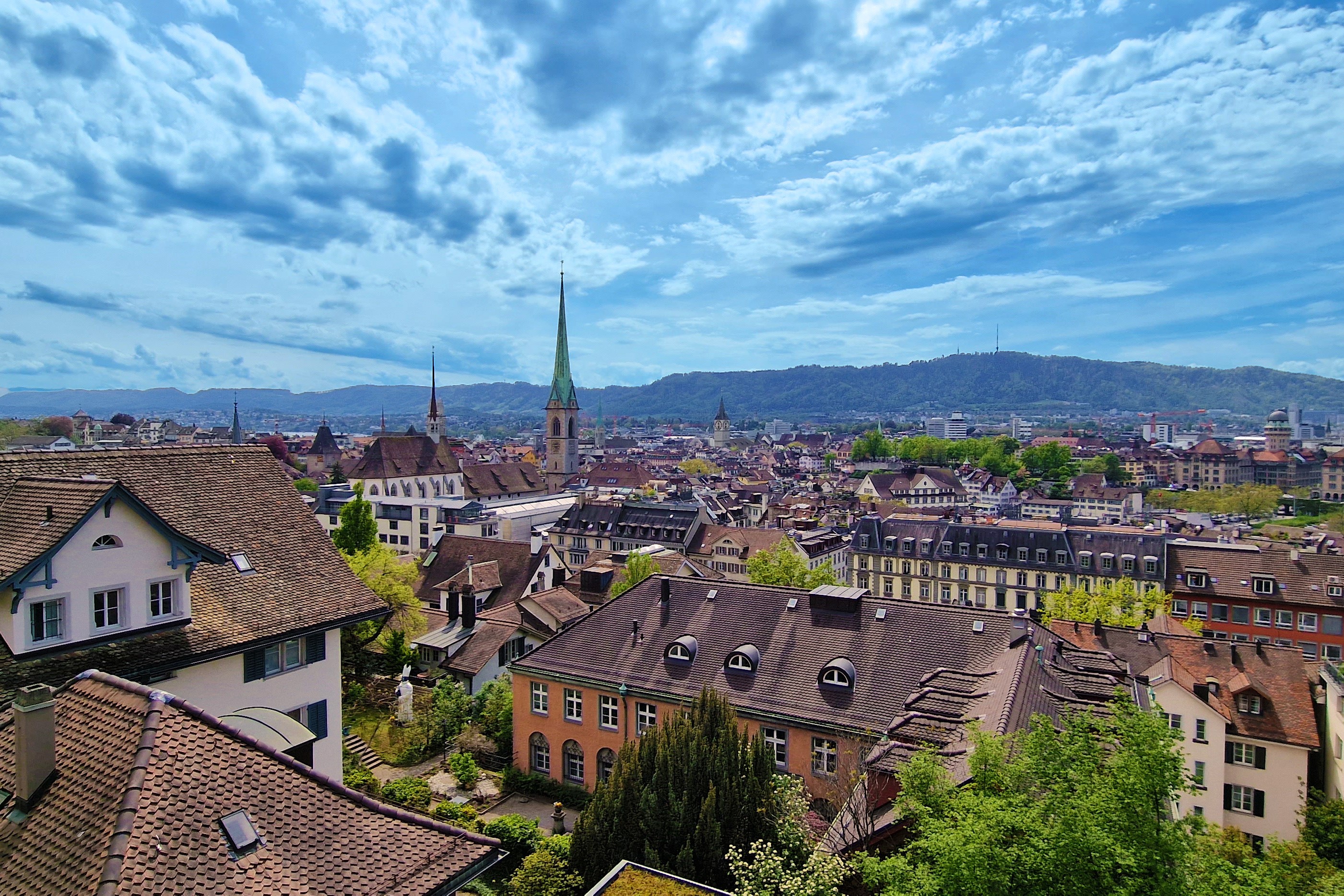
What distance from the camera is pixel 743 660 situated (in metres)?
29.3

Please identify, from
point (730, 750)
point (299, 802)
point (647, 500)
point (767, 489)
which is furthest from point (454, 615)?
point (767, 489)

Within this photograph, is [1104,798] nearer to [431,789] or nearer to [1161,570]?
[431,789]

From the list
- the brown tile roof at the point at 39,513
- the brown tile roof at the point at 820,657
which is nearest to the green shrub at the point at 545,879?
the brown tile roof at the point at 820,657

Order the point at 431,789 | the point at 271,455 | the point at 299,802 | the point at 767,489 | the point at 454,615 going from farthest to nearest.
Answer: the point at 767,489 < the point at 454,615 < the point at 431,789 < the point at 271,455 < the point at 299,802

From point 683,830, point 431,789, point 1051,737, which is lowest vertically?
point 431,789

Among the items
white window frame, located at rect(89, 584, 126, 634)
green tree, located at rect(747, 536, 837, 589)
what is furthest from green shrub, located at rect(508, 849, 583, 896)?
green tree, located at rect(747, 536, 837, 589)

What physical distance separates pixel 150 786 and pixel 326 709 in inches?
510

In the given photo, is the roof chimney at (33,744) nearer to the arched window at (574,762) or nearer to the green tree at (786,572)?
the arched window at (574,762)

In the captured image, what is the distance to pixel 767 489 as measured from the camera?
144625 mm

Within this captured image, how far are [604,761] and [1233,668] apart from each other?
2861 centimetres

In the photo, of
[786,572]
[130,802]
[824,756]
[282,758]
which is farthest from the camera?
[786,572]

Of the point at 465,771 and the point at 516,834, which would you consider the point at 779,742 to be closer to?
the point at 516,834

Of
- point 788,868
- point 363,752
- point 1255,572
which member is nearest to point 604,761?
point 363,752

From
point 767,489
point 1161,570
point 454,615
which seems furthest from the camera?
point 767,489
